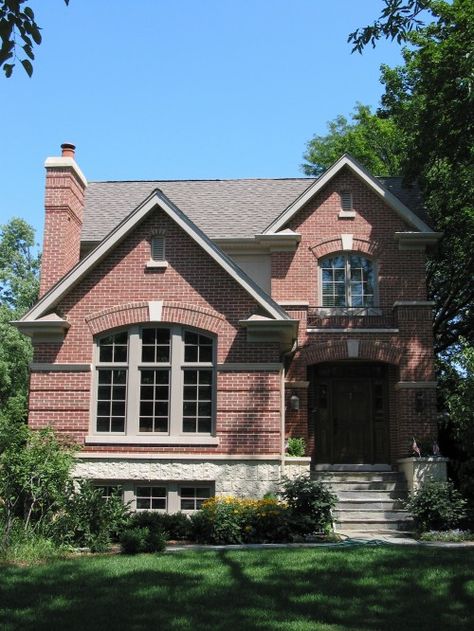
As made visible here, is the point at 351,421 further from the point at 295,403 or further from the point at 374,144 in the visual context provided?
the point at 374,144

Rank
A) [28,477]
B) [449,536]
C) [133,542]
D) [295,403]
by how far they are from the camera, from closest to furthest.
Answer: [133,542] → [28,477] → [449,536] → [295,403]

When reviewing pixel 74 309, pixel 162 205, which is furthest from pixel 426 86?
pixel 74 309

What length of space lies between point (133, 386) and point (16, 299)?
3304cm

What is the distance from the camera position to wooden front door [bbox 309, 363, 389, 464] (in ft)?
58.2

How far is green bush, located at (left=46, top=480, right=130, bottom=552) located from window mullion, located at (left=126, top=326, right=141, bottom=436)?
239 cm

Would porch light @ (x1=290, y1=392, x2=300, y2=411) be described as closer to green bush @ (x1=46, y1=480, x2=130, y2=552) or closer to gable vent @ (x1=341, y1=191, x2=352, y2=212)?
gable vent @ (x1=341, y1=191, x2=352, y2=212)

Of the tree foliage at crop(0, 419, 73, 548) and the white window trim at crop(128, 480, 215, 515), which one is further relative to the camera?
the white window trim at crop(128, 480, 215, 515)

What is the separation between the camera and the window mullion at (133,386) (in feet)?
45.9

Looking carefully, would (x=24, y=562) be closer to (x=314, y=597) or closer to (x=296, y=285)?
(x=314, y=597)

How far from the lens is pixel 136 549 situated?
1024cm

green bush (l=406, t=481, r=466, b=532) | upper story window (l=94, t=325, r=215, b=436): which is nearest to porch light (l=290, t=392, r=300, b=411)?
upper story window (l=94, t=325, r=215, b=436)

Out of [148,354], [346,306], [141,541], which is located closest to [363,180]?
[346,306]

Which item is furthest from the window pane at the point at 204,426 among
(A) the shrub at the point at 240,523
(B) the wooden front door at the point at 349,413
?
(B) the wooden front door at the point at 349,413

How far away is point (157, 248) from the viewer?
1464cm
